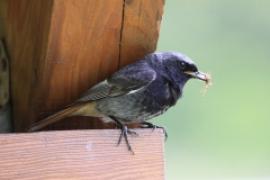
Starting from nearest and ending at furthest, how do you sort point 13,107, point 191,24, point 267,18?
point 13,107 → point 191,24 → point 267,18

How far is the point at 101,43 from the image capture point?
4102 mm

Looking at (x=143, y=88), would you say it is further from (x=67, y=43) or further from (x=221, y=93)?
(x=221, y=93)

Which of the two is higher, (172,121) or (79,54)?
(79,54)

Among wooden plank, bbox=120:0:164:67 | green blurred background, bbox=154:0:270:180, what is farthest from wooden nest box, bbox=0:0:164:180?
green blurred background, bbox=154:0:270:180

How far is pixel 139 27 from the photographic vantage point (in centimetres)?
416

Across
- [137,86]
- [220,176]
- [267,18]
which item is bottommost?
[220,176]

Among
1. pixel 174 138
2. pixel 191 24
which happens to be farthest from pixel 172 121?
pixel 191 24

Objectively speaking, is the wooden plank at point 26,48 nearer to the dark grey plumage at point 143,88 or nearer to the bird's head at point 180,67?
the dark grey plumage at point 143,88

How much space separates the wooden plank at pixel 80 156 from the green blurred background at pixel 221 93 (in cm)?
193

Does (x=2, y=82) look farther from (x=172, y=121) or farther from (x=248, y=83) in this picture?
(x=248, y=83)

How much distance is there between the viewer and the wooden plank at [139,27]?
411 cm

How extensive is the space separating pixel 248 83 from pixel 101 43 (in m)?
2.46

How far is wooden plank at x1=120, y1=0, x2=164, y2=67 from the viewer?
13.5ft

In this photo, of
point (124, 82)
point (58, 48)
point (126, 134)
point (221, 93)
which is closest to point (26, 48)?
point (58, 48)
